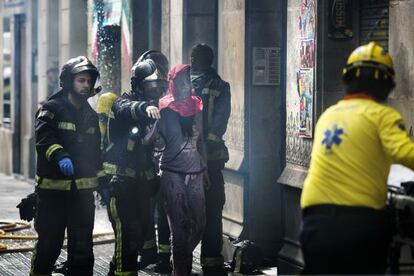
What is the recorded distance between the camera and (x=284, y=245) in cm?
1152

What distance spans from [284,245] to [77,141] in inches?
103

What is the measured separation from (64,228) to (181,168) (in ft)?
3.58

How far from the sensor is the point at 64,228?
32.5 ft

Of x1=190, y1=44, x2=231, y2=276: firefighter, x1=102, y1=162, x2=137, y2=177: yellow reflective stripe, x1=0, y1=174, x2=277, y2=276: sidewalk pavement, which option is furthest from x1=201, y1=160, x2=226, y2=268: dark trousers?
x1=102, y1=162, x2=137, y2=177: yellow reflective stripe

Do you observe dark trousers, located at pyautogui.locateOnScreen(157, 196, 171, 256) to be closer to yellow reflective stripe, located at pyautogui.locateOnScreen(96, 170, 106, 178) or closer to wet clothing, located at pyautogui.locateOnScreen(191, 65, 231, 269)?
wet clothing, located at pyautogui.locateOnScreen(191, 65, 231, 269)

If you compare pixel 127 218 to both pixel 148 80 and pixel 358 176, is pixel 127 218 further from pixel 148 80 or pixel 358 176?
pixel 358 176

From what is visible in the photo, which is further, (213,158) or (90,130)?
(213,158)

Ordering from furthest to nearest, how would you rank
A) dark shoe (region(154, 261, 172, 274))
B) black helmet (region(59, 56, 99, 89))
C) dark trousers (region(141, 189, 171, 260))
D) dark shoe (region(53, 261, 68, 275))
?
dark trousers (region(141, 189, 171, 260)), dark shoe (region(154, 261, 172, 274)), dark shoe (region(53, 261, 68, 275)), black helmet (region(59, 56, 99, 89))

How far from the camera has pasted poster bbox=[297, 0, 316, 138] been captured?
10852 millimetres

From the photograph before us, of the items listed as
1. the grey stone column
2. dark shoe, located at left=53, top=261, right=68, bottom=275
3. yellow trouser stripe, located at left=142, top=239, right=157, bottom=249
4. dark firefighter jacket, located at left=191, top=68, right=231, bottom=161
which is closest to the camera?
dark firefighter jacket, located at left=191, top=68, right=231, bottom=161

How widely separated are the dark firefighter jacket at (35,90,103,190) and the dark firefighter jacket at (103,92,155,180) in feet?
1.09

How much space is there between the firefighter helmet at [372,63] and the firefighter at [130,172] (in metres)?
3.70

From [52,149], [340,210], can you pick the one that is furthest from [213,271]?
[340,210]

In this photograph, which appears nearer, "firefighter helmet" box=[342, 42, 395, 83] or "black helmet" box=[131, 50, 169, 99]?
"firefighter helmet" box=[342, 42, 395, 83]
